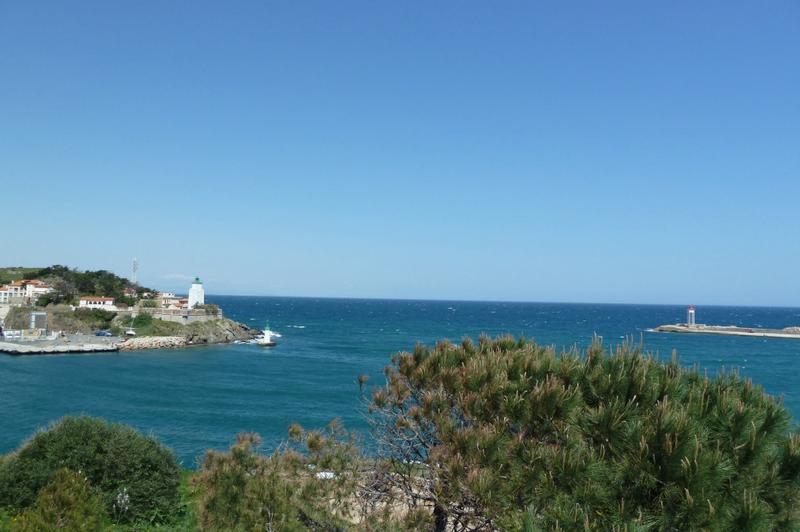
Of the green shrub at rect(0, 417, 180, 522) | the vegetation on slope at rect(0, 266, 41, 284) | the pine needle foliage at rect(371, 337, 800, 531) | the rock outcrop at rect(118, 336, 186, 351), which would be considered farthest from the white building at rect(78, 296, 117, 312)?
the pine needle foliage at rect(371, 337, 800, 531)

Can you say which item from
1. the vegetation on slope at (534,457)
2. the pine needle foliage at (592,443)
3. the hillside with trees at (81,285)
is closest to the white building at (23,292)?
the hillside with trees at (81,285)

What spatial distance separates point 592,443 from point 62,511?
6.79 m

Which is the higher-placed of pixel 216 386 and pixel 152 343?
pixel 152 343

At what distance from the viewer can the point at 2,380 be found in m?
41.0

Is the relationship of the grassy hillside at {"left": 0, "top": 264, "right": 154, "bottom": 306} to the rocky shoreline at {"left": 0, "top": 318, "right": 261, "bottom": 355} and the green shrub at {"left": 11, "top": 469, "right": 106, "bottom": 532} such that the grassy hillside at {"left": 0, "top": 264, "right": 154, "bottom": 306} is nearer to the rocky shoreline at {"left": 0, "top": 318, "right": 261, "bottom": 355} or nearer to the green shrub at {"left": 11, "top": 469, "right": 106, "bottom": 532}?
the rocky shoreline at {"left": 0, "top": 318, "right": 261, "bottom": 355}

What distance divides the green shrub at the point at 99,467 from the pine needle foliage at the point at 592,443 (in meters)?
6.37

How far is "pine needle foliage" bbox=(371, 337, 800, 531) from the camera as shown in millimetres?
4859

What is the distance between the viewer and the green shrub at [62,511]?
291 inches

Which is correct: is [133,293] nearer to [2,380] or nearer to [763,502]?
[2,380]

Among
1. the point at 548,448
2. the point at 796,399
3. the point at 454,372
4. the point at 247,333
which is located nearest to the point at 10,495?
the point at 454,372

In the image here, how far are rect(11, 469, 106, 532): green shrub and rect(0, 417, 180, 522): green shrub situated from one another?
9.34 feet

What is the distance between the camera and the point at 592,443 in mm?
5703

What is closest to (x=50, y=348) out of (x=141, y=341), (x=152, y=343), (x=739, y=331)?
(x=141, y=341)

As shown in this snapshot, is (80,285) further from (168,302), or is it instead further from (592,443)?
(592,443)
